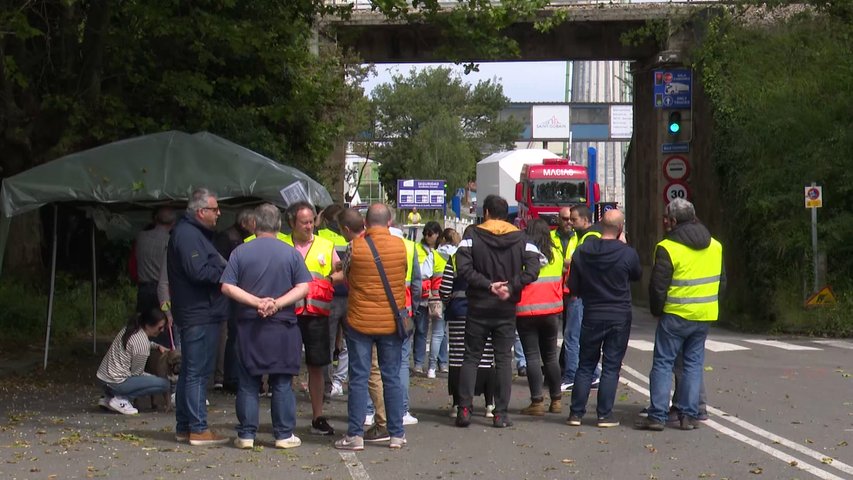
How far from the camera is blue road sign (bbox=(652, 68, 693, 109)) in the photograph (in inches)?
1224

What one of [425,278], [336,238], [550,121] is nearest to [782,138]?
[425,278]

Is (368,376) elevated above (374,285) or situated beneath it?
situated beneath

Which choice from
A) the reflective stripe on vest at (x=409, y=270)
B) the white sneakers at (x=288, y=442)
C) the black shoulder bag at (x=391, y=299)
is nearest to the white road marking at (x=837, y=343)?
the reflective stripe on vest at (x=409, y=270)

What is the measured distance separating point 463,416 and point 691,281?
2197 mm

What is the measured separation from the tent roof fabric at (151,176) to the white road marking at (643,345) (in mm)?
6680

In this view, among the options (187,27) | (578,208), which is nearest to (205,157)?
(578,208)

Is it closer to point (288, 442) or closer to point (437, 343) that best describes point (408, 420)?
point (288, 442)

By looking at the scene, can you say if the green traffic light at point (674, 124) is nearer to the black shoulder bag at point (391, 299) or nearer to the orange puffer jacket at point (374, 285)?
the orange puffer jacket at point (374, 285)

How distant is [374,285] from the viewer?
1023 centimetres

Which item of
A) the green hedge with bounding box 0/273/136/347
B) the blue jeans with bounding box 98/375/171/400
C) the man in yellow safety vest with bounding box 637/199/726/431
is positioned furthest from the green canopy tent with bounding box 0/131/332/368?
the man in yellow safety vest with bounding box 637/199/726/431

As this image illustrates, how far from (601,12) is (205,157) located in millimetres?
20369

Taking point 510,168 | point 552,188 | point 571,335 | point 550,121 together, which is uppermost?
point 550,121

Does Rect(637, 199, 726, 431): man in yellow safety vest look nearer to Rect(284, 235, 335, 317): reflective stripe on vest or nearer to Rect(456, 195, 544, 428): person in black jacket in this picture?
Rect(456, 195, 544, 428): person in black jacket

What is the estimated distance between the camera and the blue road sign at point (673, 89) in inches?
1224
